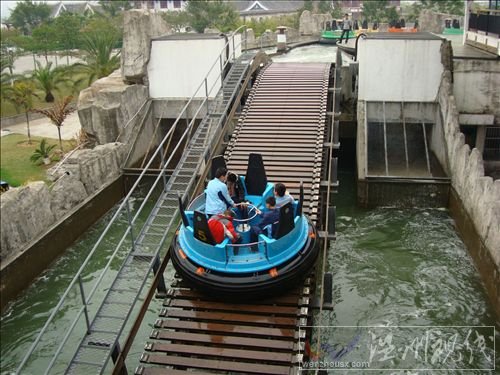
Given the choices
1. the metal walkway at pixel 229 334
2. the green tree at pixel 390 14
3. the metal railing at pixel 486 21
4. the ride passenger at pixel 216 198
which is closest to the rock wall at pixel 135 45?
the metal walkway at pixel 229 334

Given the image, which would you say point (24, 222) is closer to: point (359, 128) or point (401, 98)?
point (359, 128)

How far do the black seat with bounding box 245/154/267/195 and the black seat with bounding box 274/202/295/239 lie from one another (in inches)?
69.0

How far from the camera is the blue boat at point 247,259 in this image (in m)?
7.40

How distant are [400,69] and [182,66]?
22.4 feet

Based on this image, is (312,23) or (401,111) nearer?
(401,111)

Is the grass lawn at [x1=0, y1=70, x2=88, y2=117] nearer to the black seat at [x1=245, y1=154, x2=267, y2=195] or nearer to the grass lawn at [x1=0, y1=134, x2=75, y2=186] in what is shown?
the grass lawn at [x1=0, y1=134, x2=75, y2=186]

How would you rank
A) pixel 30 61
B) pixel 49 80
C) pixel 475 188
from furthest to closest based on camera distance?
1. pixel 30 61
2. pixel 49 80
3. pixel 475 188

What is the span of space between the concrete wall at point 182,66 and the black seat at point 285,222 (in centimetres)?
952

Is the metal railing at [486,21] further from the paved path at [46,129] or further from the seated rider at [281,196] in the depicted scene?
the paved path at [46,129]

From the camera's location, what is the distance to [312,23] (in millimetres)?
29562

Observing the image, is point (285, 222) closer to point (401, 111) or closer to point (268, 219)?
point (268, 219)

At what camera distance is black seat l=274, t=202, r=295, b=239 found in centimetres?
754

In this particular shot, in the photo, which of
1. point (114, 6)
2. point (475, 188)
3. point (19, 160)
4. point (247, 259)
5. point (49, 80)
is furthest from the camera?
point (114, 6)

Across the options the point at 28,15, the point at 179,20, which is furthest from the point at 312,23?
the point at 28,15
